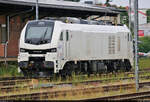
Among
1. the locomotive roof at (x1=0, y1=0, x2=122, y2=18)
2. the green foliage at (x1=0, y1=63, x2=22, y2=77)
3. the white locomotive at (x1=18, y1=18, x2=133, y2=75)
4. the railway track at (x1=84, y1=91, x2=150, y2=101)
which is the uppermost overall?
the locomotive roof at (x1=0, y1=0, x2=122, y2=18)

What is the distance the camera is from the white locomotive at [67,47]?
17.6 meters

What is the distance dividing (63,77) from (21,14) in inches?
449

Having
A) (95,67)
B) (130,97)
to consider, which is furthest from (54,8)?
(130,97)

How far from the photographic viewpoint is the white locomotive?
17562 mm

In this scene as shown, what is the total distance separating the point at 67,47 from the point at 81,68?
6.22ft

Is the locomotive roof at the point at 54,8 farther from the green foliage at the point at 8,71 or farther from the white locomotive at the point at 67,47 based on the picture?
the white locomotive at the point at 67,47

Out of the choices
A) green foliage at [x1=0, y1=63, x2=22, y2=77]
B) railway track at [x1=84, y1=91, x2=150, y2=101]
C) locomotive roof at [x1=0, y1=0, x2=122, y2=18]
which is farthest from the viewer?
locomotive roof at [x1=0, y1=0, x2=122, y2=18]

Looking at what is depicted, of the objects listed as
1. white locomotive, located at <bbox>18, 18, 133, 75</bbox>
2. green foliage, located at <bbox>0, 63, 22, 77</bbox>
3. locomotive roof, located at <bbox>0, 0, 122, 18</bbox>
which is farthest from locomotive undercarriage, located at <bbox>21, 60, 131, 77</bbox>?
locomotive roof, located at <bbox>0, 0, 122, 18</bbox>

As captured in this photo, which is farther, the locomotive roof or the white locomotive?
the locomotive roof

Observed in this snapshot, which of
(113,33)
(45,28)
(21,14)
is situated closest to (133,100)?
(45,28)

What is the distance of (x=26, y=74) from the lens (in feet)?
60.6

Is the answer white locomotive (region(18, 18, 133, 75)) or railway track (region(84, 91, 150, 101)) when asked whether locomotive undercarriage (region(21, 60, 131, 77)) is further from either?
railway track (region(84, 91, 150, 101))

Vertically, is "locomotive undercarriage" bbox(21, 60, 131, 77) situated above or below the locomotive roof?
below

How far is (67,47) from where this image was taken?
18328 millimetres
